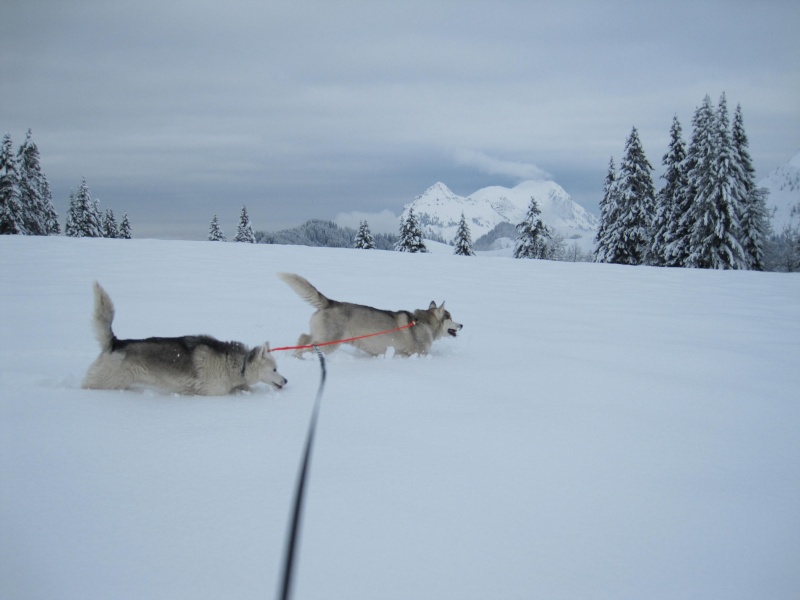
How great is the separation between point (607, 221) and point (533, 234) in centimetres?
743

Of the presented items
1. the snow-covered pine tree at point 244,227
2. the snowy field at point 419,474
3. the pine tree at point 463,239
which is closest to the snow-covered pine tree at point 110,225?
the snow-covered pine tree at point 244,227

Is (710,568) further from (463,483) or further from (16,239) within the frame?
(16,239)

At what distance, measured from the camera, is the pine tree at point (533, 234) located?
158 feet

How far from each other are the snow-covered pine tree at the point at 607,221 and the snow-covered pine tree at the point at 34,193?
186ft

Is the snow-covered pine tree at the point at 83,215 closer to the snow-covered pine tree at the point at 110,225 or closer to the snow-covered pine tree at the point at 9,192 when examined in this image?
the snow-covered pine tree at the point at 110,225

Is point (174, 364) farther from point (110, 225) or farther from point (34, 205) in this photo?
point (110, 225)

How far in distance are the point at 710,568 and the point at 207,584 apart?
2.59m

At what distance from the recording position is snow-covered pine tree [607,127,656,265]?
41.8 m

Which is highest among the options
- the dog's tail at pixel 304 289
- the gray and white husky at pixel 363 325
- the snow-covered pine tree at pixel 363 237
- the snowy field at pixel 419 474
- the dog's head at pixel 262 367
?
the snow-covered pine tree at pixel 363 237

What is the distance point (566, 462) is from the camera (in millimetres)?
3570

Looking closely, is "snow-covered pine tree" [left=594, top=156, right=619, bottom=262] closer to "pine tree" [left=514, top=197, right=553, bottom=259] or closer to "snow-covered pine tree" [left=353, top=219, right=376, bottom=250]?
"pine tree" [left=514, top=197, right=553, bottom=259]

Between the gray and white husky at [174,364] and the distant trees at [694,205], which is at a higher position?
the distant trees at [694,205]

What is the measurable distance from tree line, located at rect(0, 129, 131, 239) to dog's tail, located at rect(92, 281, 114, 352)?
5299 centimetres

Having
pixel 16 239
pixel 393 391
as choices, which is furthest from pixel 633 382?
pixel 16 239
